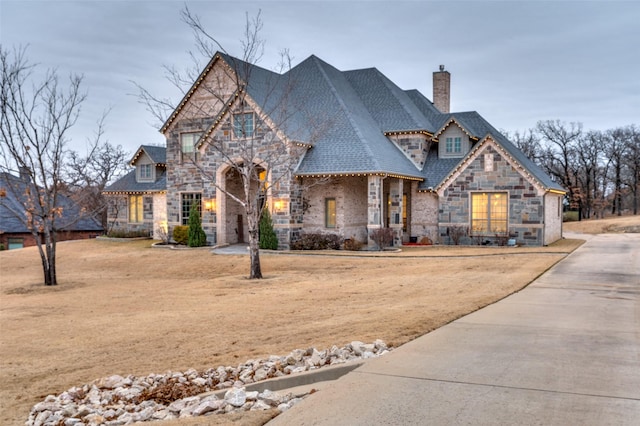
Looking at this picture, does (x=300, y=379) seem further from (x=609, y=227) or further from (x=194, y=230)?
(x=609, y=227)

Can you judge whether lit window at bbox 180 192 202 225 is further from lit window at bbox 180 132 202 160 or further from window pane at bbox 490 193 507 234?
window pane at bbox 490 193 507 234

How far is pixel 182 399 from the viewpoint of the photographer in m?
7.24

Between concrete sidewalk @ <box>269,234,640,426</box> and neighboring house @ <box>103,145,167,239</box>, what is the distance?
28.6m

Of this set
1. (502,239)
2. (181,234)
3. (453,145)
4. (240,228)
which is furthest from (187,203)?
(502,239)

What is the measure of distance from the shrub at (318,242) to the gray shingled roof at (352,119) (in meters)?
3.21

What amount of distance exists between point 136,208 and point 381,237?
18393 millimetres

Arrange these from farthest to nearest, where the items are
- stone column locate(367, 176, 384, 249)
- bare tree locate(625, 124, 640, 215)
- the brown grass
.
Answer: bare tree locate(625, 124, 640, 215) < the brown grass < stone column locate(367, 176, 384, 249)

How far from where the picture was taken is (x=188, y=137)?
1266 inches

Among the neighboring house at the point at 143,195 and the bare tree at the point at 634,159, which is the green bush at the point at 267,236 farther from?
the bare tree at the point at 634,159

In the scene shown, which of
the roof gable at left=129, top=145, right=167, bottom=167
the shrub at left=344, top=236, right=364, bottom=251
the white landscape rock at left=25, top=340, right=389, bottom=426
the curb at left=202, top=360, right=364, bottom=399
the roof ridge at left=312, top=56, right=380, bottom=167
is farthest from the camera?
the roof gable at left=129, top=145, right=167, bottom=167

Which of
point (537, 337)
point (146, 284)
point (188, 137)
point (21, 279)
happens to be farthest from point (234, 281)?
point (188, 137)

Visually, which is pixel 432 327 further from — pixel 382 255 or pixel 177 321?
pixel 382 255

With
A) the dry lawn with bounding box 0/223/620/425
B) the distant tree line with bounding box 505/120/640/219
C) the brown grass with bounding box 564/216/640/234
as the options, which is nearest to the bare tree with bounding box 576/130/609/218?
the distant tree line with bounding box 505/120/640/219

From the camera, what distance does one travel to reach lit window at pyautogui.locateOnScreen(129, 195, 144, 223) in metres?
37.2
